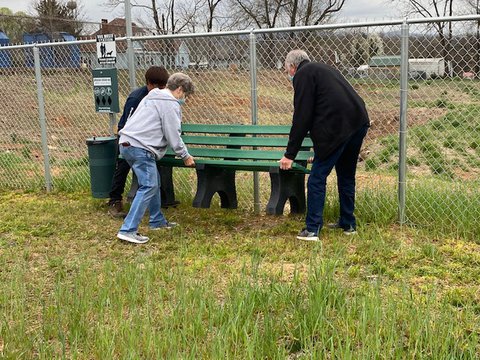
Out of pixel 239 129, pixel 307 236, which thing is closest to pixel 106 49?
pixel 239 129

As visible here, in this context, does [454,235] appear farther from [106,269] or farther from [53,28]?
[53,28]

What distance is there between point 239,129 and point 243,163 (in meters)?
0.60

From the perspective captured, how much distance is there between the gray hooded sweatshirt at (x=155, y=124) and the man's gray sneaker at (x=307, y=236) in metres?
1.42

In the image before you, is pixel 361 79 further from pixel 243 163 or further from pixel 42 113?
pixel 42 113

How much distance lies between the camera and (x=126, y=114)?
6.42m

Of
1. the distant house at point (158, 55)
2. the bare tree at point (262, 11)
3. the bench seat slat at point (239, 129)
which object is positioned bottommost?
the bench seat slat at point (239, 129)

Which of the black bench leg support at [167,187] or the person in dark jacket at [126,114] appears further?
the black bench leg support at [167,187]

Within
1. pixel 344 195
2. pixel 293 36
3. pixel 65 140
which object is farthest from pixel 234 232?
pixel 65 140

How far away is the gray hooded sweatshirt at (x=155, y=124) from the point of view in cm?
565

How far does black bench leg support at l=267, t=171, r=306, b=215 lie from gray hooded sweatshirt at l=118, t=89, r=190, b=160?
101 centimetres

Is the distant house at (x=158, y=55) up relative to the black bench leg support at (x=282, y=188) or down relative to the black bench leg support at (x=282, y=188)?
up

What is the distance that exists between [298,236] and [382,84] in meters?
1.85

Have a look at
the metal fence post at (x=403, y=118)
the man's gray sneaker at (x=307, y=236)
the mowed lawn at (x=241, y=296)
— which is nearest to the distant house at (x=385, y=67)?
the metal fence post at (x=403, y=118)

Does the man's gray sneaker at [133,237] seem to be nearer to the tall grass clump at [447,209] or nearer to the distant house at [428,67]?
the tall grass clump at [447,209]
